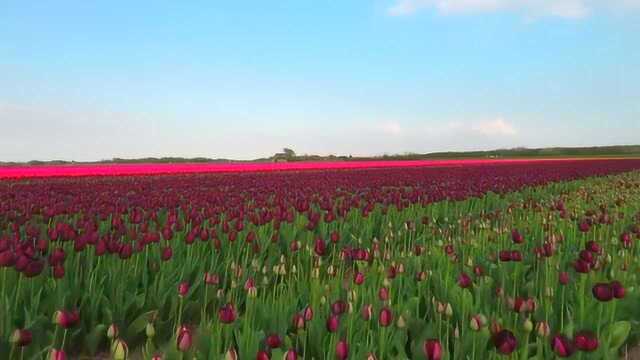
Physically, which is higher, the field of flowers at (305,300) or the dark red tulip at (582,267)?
the dark red tulip at (582,267)

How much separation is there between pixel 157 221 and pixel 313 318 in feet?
15.6

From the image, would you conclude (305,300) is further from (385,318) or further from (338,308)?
(385,318)

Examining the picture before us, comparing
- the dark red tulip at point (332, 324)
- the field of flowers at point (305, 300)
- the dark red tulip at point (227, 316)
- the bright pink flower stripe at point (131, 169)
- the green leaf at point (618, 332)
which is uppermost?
the bright pink flower stripe at point (131, 169)

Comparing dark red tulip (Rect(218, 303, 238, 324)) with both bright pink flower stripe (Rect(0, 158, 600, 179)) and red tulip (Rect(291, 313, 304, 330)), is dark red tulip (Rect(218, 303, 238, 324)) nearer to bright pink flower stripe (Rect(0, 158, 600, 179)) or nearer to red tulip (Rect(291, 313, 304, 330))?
red tulip (Rect(291, 313, 304, 330))

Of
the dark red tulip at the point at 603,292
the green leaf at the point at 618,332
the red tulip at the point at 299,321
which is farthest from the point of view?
the green leaf at the point at 618,332

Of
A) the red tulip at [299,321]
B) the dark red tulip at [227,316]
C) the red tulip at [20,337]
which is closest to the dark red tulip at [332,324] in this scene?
the red tulip at [299,321]

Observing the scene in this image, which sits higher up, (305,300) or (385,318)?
(385,318)

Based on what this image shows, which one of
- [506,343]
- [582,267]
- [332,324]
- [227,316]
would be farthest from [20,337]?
[582,267]

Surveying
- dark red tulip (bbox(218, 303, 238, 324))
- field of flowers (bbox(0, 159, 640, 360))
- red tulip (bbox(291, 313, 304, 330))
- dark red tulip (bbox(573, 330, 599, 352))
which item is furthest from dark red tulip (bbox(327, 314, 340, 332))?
dark red tulip (bbox(573, 330, 599, 352))

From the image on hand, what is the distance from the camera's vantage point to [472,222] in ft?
27.4

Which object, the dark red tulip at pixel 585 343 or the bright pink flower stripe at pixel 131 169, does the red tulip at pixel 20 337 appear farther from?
the bright pink flower stripe at pixel 131 169

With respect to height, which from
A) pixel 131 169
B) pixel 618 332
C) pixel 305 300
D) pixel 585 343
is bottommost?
pixel 618 332

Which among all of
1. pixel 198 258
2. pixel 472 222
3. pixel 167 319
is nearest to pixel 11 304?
pixel 167 319

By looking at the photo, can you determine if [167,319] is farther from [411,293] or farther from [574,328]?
[574,328]
